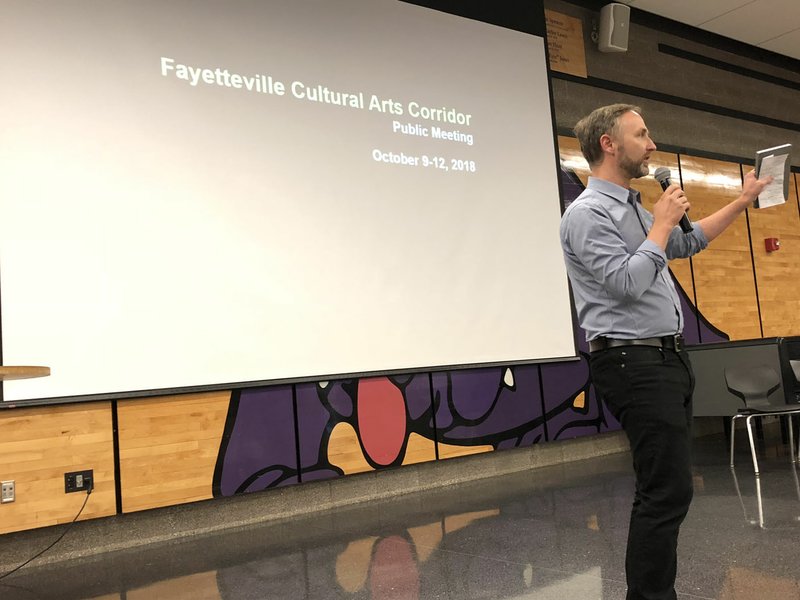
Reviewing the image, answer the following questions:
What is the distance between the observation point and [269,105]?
4.56 metres

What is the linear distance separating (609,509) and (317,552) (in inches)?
60.0

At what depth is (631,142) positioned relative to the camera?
1931 mm

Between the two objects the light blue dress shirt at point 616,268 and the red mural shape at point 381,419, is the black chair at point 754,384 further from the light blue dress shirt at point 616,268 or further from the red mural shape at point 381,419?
the light blue dress shirt at point 616,268

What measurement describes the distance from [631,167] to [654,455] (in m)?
0.77

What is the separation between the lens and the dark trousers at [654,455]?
1707mm

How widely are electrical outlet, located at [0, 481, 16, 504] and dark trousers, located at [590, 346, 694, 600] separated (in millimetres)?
3030

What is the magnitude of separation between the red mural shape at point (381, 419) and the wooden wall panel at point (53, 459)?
5.09 feet

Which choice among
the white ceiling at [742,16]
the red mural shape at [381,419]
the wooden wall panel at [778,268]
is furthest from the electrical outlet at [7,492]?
the wooden wall panel at [778,268]

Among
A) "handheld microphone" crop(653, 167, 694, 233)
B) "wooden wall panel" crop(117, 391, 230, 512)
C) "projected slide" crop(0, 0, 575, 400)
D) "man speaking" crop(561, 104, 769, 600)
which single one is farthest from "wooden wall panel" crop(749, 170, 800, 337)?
"man speaking" crop(561, 104, 769, 600)

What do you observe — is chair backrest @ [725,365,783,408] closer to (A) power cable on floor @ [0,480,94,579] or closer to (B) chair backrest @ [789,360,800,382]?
(B) chair backrest @ [789,360,800,382]

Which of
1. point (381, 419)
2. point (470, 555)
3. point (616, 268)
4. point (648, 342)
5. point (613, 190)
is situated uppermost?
point (613, 190)

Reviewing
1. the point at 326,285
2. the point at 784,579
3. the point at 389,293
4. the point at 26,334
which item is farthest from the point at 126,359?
the point at 784,579

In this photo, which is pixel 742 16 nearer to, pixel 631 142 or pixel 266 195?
pixel 266 195

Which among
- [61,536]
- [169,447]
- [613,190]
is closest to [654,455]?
[613,190]
